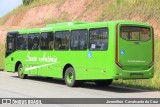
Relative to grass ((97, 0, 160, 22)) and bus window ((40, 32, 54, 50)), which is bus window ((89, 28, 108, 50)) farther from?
grass ((97, 0, 160, 22))

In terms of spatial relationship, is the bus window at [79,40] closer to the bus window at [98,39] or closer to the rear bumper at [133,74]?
the bus window at [98,39]

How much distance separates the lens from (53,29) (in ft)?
67.2

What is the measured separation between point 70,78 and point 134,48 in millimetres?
3604

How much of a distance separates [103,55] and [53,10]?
139 feet

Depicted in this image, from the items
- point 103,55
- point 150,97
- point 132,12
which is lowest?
point 150,97

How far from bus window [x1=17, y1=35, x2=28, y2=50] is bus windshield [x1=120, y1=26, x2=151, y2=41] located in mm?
7929

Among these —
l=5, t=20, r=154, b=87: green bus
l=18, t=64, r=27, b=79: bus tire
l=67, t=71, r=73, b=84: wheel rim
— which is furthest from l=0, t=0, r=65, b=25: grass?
l=67, t=71, r=73, b=84: wheel rim

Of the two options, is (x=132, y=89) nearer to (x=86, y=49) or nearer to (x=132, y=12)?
(x=86, y=49)

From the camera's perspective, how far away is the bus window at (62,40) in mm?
19344

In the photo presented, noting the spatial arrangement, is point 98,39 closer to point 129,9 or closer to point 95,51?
point 95,51

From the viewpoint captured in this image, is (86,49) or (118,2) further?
(118,2)

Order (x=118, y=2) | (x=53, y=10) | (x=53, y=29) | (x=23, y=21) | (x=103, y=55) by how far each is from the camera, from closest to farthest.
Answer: (x=103, y=55) → (x=53, y=29) → (x=118, y=2) → (x=53, y=10) → (x=23, y=21)

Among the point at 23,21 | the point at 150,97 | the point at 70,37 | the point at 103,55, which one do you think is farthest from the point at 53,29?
the point at 23,21

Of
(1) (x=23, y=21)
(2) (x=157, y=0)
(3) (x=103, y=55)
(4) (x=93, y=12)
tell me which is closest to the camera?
(3) (x=103, y=55)
